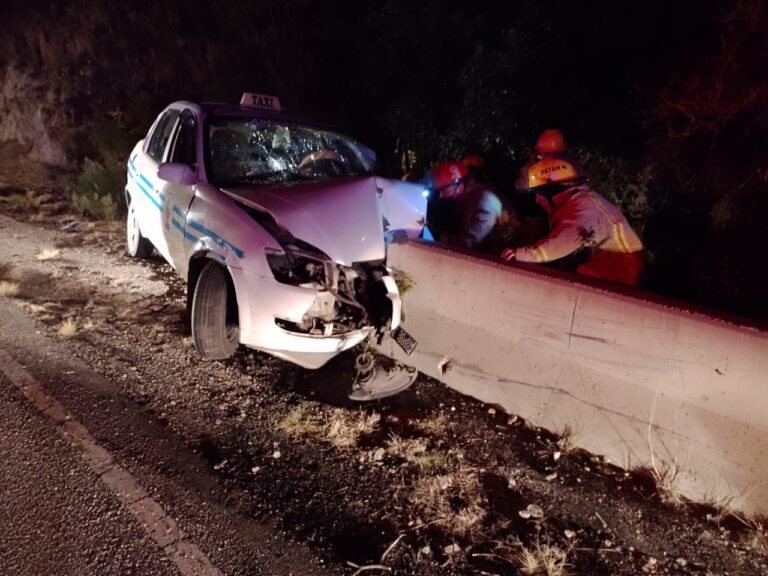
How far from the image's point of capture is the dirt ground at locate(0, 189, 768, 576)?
2.87 meters

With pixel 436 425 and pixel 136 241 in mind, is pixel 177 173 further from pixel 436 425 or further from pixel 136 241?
pixel 436 425

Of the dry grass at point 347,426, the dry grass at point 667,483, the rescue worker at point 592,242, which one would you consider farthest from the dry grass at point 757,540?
the dry grass at point 347,426

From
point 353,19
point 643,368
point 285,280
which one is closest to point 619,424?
point 643,368

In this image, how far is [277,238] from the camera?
12.5 ft

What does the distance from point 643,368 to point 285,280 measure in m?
2.16

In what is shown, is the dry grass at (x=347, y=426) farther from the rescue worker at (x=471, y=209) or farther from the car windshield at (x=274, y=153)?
the rescue worker at (x=471, y=209)

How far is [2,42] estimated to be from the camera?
16.2 m

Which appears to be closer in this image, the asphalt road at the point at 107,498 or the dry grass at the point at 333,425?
the asphalt road at the point at 107,498

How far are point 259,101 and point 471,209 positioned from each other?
232cm

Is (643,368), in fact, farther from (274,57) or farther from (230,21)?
(230,21)

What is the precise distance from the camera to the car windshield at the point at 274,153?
470 cm

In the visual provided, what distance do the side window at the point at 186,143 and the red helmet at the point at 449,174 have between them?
2156mm

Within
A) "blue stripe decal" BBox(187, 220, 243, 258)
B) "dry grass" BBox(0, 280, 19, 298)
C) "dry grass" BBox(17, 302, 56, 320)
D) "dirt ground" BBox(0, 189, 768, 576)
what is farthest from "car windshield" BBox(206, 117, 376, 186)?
"dry grass" BBox(0, 280, 19, 298)

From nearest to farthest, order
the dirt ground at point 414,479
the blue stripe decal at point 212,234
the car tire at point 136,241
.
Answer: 1. the dirt ground at point 414,479
2. the blue stripe decal at point 212,234
3. the car tire at point 136,241
